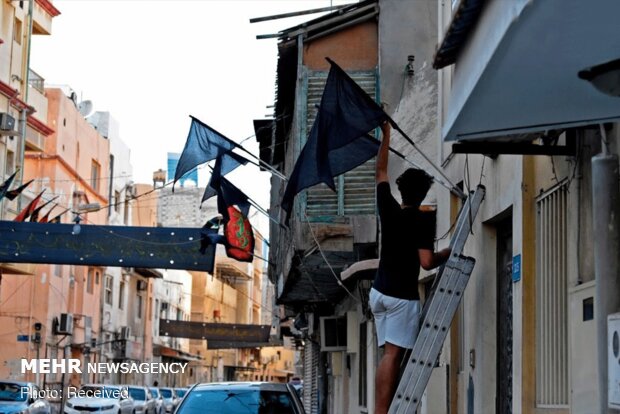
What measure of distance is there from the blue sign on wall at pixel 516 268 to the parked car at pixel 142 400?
33853 millimetres

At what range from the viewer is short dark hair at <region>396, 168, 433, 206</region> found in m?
8.19

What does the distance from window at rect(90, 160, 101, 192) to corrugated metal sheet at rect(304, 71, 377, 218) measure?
3670cm

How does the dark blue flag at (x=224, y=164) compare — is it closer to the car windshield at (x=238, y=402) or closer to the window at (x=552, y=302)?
the car windshield at (x=238, y=402)

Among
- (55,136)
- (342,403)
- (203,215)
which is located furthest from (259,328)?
(342,403)

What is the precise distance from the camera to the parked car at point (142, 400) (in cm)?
4200

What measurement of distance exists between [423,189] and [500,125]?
199cm

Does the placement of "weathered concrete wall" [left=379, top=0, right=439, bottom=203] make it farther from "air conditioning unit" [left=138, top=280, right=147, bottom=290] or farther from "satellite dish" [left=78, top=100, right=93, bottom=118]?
"air conditioning unit" [left=138, top=280, right=147, bottom=290]

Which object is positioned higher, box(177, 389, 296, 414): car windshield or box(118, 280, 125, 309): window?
box(118, 280, 125, 309): window

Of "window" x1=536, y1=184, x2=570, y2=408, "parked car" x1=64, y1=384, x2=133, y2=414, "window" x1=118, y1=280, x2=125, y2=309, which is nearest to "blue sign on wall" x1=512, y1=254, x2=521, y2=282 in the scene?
"window" x1=536, y1=184, x2=570, y2=408

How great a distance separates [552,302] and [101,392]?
3312 cm

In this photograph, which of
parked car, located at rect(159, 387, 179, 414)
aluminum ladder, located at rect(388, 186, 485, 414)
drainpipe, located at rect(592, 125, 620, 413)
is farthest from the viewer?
parked car, located at rect(159, 387, 179, 414)

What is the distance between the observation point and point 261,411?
12211mm

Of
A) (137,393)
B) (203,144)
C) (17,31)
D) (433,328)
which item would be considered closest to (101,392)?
(137,393)

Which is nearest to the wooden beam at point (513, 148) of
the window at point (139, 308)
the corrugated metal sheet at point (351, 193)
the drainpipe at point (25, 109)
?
the corrugated metal sheet at point (351, 193)
